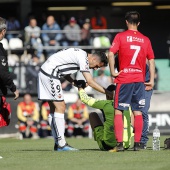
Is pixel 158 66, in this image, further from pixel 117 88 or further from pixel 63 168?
pixel 63 168

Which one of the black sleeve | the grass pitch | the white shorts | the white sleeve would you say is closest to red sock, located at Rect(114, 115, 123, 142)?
the grass pitch

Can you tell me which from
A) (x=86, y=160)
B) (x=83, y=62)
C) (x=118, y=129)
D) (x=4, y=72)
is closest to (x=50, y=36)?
(x=83, y=62)

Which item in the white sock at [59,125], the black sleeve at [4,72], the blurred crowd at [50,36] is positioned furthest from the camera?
the blurred crowd at [50,36]

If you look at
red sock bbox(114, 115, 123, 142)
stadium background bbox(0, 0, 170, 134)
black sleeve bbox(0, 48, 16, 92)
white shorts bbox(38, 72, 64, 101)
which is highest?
stadium background bbox(0, 0, 170, 134)

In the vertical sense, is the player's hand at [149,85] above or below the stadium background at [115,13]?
below

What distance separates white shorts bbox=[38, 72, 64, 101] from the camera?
12.1 meters

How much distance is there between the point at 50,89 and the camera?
1208 cm

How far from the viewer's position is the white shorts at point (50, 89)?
12070 millimetres

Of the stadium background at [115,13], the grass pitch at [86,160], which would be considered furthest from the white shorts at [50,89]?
the stadium background at [115,13]

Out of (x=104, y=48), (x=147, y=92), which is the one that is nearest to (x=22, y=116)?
(x=104, y=48)

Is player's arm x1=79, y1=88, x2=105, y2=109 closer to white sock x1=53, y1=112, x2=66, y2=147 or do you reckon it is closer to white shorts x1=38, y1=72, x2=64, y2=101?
white shorts x1=38, y1=72, x2=64, y2=101

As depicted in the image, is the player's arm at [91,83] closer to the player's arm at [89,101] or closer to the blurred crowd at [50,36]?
the player's arm at [89,101]

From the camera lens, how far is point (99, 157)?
1075 centimetres

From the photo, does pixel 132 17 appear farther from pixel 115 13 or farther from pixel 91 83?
pixel 115 13
